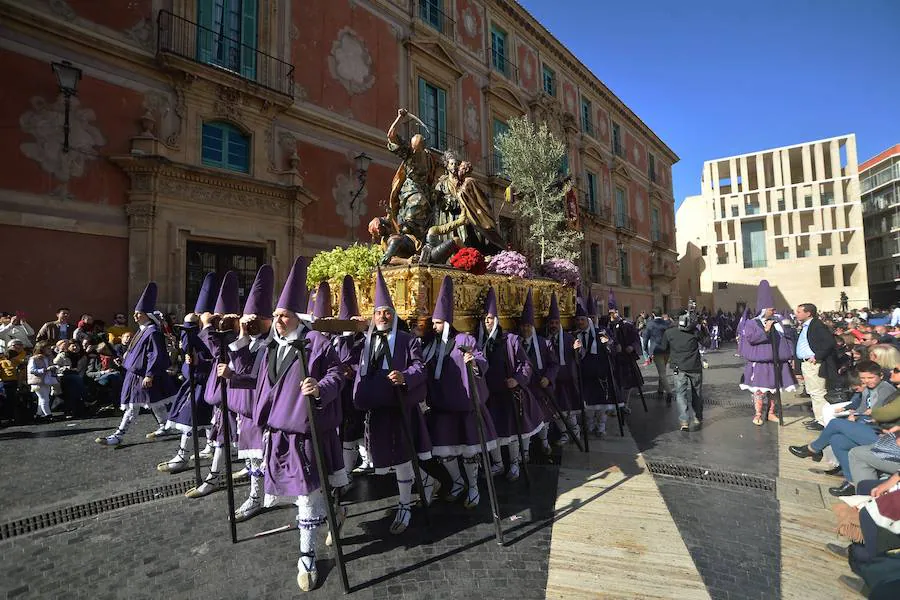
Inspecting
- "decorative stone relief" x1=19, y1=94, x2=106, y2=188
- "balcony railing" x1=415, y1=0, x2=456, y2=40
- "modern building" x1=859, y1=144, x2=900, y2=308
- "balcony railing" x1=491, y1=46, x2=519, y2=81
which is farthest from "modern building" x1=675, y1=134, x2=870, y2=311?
"decorative stone relief" x1=19, y1=94, x2=106, y2=188

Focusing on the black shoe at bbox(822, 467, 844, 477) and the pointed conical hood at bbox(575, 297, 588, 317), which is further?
the pointed conical hood at bbox(575, 297, 588, 317)

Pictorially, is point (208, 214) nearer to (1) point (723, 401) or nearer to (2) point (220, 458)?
(2) point (220, 458)

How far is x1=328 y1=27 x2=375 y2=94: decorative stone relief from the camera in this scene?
14.6m

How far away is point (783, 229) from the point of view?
149 ft

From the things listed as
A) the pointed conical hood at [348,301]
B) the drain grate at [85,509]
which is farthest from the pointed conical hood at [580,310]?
the drain grate at [85,509]

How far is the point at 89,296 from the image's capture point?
9.80 m

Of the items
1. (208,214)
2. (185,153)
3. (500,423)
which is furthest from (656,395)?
(185,153)

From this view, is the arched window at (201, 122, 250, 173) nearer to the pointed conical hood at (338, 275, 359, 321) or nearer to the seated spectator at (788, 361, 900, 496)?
the pointed conical hood at (338, 275, 359, 321)

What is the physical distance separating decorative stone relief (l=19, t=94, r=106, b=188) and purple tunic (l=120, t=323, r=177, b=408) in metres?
6.09

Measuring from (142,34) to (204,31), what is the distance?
1650mm

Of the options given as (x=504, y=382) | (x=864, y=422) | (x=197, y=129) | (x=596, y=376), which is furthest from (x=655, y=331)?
(x=197, y=129)

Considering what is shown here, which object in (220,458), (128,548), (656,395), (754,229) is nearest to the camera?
(128,548)

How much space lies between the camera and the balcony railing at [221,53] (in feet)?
36.0

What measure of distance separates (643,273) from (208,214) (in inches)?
1272
